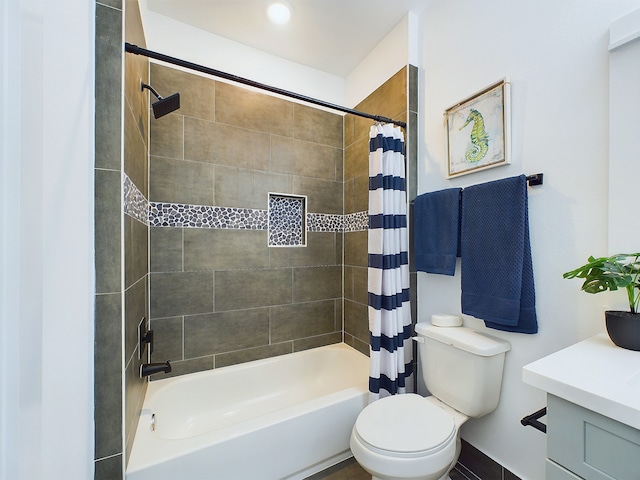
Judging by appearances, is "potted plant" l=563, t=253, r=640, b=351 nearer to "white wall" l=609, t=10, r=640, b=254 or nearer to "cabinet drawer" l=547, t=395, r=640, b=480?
"white wall" l=609, t=10, r=640, b=254

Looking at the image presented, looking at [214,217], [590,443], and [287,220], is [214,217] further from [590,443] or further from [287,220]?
[590,443]

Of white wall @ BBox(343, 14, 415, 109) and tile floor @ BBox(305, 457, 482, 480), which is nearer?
tile floor @ BBox(305, 457, 482, 480)

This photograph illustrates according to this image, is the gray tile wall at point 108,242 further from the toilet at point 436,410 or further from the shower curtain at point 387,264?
the shower curtain at point 387,264

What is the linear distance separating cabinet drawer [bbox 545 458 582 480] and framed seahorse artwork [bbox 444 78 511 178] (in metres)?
1.20

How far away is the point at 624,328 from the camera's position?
2.88ft

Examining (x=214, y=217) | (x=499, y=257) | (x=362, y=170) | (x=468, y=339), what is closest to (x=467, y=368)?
(x=468, y=339)

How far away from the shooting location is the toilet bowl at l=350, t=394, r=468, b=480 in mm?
1072

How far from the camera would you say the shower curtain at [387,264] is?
5.46ft

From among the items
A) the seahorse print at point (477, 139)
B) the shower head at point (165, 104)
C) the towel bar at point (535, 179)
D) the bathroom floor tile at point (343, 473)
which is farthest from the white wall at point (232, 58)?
the bathroom floor tile at point (343, 473)

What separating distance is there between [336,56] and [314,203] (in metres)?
1.20

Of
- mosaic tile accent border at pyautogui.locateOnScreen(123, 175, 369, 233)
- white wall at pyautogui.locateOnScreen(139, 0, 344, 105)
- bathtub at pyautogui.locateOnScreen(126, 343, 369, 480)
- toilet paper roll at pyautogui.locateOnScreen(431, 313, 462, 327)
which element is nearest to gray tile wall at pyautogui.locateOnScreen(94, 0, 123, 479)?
bathtub at pyautogui.locateOnScreen(126, 343, 369, 480)

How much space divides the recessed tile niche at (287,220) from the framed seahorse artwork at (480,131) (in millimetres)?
1177
